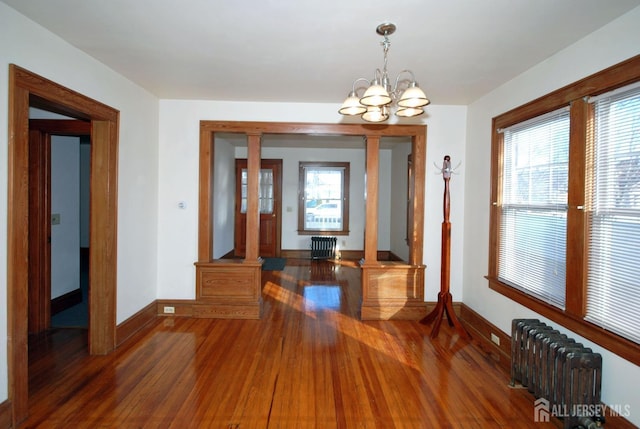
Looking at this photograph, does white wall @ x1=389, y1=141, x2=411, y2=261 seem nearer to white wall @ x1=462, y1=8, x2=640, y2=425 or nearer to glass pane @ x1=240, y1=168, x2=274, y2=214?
white wall @ x1=462, y1=8, x2=640, y2=425

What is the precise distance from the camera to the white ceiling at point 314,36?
6.64 ft

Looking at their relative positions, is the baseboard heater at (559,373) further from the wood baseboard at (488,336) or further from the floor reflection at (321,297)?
the floor reflection at (321,297)

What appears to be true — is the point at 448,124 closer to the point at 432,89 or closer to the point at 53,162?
the point at 432,89

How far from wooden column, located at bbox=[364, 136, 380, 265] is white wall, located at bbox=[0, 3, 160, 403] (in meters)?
2.58

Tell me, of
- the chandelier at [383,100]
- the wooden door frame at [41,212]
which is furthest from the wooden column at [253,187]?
the chandelier at [383,100]

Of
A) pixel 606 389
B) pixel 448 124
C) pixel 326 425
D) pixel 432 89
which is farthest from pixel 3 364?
pixel 448 124

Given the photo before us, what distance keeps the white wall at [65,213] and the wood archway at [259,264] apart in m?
1.73

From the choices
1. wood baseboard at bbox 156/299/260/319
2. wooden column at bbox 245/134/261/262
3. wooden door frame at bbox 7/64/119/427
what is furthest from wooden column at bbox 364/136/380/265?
wooden door frame at bbox 7/64/119/427

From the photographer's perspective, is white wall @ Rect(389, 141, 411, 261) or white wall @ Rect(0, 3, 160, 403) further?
white wall @ Rect(389, 141, 411, 261)

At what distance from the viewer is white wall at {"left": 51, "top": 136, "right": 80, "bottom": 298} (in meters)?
4.02

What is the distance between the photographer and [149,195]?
12.6 ft

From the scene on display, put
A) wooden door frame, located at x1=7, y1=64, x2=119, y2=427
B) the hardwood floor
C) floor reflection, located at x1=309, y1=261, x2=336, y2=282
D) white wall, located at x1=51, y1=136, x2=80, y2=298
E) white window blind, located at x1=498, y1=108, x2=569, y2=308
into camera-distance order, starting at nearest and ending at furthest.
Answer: wooden door frame, located at x1=7, y1=64, x2=119, y2=427
the hardwood floor
white window blind, located at x1=498, y1=108, x2=569, y2=308
white wall, located at x1=51, y1=136, x2=80, y2=298
floor reflection, located at x1=309, y1=261, x2=336, y2=282

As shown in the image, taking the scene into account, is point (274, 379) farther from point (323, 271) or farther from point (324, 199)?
point (324, 199)

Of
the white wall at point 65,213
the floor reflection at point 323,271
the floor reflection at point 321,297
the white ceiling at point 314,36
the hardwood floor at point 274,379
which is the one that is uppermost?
the white ceiling at point 314,36
